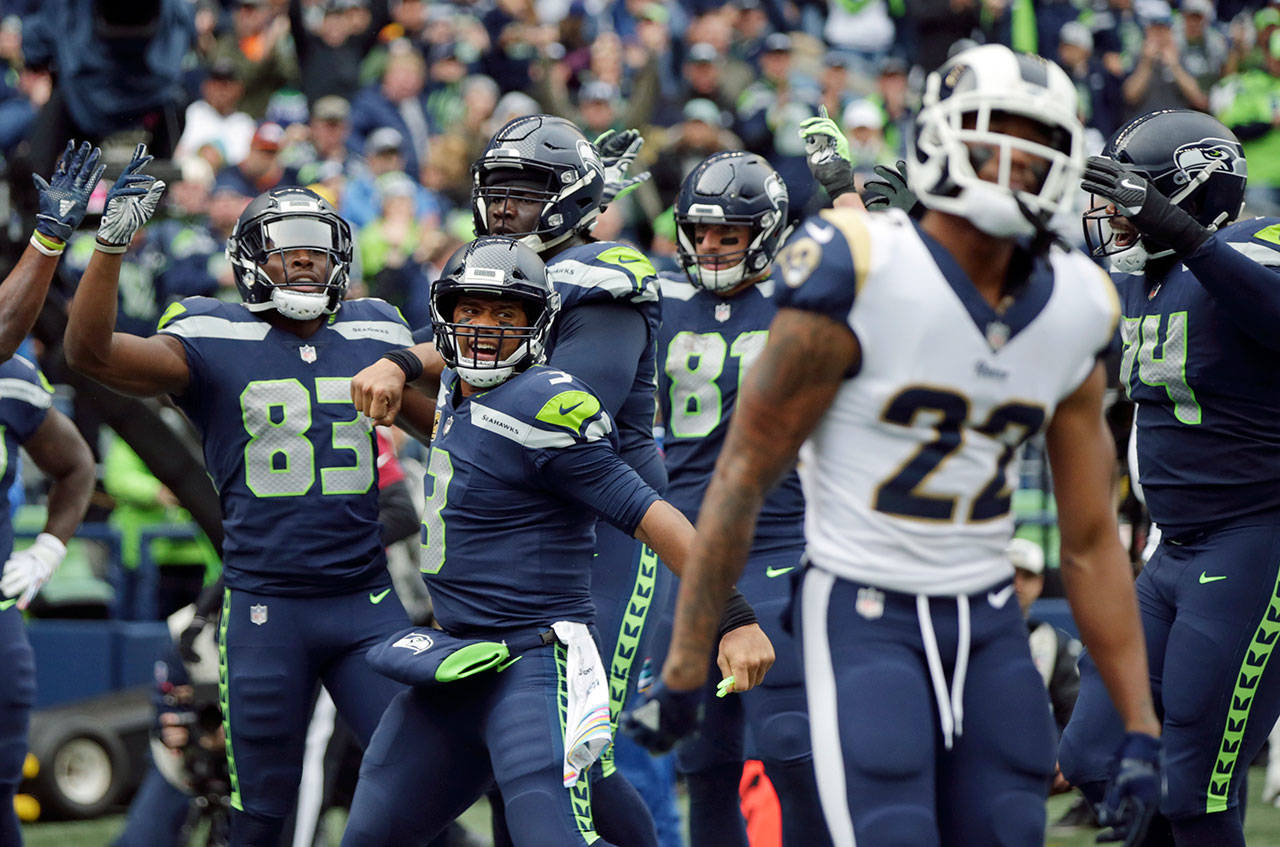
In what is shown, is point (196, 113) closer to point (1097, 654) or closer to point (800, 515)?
point (800, 515)

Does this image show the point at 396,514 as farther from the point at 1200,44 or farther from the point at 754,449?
the point at 1200,44

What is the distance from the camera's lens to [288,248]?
16.5 feet

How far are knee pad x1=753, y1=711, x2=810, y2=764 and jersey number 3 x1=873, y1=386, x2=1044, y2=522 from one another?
1.96 metres

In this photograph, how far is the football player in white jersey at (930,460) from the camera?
3.15m

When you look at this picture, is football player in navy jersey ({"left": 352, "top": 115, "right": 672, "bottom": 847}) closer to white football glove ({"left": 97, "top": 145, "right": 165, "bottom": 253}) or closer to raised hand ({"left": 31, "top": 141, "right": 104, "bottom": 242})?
white football glove ({"left": 97, "top": 145, "right": 165, "bottom": 253})

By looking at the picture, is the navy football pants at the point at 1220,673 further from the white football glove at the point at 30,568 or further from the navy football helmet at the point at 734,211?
the white football glove at the point at 30,568

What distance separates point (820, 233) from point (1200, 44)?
10789 mm

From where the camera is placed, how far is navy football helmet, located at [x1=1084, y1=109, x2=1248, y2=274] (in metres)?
4.79

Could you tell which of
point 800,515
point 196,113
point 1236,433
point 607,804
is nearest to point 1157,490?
point 1236,433

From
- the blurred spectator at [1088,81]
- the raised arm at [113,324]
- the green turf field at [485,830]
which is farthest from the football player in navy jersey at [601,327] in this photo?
the blurred spectator at [1088,81]

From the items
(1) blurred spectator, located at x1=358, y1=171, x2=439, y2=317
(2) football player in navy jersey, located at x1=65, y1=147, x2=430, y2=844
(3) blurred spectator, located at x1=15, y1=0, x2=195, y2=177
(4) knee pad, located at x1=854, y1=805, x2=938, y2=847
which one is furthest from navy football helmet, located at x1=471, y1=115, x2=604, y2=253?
(1) blurred spectator, located at x1=358, y1=171, x2=439, y2=317

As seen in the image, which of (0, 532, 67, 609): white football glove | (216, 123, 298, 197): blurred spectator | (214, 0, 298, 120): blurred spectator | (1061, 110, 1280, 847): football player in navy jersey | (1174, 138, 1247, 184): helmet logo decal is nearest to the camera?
(1061, 110, 1280, 847): football player in navy jersey

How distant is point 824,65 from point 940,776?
10.2 metres

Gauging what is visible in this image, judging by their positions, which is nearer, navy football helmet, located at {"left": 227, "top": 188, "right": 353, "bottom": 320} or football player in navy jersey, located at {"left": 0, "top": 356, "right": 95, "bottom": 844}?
navy football helmet, located at {"left": 227, "top": 188, "right": 353, "bottom": 320}
